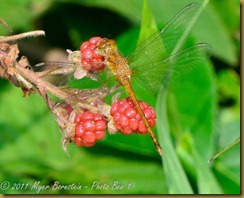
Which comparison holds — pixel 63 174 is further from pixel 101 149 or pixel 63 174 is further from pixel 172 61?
pixel 172 61

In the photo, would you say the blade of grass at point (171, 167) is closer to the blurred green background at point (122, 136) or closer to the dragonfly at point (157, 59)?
the blurred green background at point (122, 136)

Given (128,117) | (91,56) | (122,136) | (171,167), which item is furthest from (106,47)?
(122,136)

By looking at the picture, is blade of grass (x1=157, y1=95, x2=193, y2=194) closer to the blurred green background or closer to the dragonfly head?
the blurred green background

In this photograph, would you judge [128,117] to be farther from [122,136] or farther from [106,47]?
[122,136]

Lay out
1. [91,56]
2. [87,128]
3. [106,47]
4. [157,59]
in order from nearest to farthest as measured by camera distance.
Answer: [87,128] → [91,56] → [106,47] → [157,59]

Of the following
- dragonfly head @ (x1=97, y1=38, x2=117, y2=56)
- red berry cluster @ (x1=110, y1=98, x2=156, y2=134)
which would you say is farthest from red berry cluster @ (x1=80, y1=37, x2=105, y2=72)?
red berry cluster @ (x1=110, y1=98, x2=156, y2=134)

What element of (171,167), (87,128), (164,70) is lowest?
(171,167)

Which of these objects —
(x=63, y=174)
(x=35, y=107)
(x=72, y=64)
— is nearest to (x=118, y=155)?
(x=63, y=174)

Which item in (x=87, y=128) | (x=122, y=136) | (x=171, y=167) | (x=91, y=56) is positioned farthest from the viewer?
(x=122, y=136)
